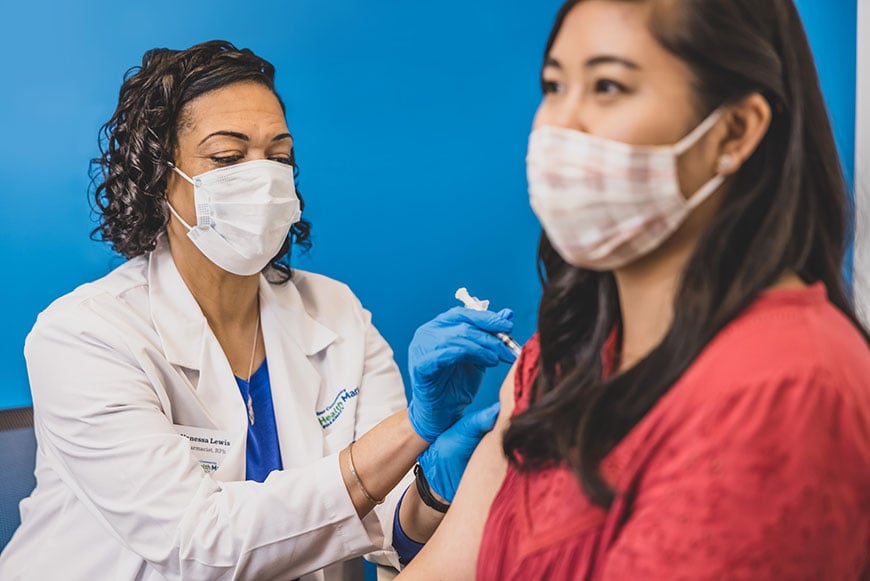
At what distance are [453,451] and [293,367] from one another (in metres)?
A: 0.53

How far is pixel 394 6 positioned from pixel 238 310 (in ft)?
→ 2.80

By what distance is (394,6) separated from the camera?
230 centimetres

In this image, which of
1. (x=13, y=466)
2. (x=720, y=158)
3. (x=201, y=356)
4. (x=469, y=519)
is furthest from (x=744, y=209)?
(x=13, y=466)

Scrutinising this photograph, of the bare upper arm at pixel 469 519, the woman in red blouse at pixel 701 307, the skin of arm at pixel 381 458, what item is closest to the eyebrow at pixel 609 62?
the woman in red blouse at pixel 701 307

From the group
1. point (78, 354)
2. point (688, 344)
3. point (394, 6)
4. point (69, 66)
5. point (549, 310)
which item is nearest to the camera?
point (688, 344)

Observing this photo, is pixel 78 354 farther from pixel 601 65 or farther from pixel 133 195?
pixel 601 65

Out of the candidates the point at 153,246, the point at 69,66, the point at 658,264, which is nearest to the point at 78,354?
the point at 153,246

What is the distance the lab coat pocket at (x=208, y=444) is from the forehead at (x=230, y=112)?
22.3 inches

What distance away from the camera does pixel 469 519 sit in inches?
47.4

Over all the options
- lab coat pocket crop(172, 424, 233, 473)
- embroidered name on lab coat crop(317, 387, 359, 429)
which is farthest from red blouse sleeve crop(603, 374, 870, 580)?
embroidered name on lab coat crop(317, 387, 359, 429)

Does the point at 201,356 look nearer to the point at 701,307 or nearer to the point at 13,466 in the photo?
the point at 13,466

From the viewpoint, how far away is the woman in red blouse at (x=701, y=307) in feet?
2.55

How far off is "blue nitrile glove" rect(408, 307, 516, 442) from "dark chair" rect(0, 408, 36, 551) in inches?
31.3

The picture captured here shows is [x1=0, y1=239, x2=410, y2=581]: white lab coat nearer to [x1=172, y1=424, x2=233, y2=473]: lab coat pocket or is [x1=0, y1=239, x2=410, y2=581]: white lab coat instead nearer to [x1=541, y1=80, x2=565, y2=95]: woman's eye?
[x1=172, y1=424, x2=233, y2=473]: lab coat pocket
